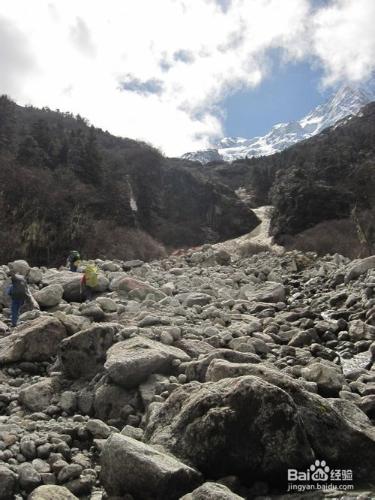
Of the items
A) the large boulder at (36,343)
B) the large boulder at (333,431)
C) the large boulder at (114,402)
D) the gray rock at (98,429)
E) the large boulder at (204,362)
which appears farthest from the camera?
the large boulder at (36,343)

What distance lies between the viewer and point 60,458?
4148 millimetres

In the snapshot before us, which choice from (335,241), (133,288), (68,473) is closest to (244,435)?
(68,473)

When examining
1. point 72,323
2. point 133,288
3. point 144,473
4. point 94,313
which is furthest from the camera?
point 133,288

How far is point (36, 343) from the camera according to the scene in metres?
7.12

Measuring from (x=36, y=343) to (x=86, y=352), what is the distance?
1.06m

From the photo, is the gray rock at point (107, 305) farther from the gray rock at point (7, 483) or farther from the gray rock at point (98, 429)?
the gray rock at point (7, 483)

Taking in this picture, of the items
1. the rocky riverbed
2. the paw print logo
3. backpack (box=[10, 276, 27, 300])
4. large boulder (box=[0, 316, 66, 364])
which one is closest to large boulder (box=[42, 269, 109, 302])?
backpack (box=[10, 276, 27, 300])

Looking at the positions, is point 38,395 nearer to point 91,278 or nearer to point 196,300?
point 196,300

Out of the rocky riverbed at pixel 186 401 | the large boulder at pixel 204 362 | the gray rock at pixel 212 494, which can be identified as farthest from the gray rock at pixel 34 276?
the gray rock at pixel 212 494

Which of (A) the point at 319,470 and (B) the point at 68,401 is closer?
(A) the point at 319,470

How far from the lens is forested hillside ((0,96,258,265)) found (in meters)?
24.6

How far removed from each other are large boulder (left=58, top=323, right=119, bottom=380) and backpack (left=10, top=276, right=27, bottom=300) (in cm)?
392

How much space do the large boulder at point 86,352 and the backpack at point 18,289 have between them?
3920mm

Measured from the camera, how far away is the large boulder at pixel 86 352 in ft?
20.9
